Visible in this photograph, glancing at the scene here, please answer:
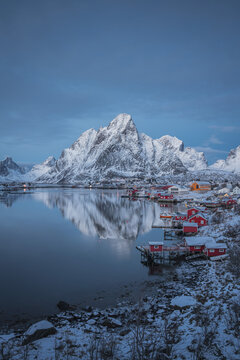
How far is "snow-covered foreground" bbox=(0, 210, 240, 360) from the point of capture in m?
8.88

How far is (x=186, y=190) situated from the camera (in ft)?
360

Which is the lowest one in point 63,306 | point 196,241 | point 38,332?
point 63,306

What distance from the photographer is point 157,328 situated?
1153 cm

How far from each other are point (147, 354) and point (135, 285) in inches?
381

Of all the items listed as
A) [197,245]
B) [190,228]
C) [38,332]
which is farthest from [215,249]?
[38,332]

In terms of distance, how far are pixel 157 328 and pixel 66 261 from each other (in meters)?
14.4

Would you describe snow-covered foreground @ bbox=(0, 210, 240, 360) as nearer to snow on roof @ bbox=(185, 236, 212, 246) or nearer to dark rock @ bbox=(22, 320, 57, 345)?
dark rock @ bbox=(22, 320, 57, 345)

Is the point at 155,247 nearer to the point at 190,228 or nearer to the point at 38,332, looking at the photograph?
the point at 190,228

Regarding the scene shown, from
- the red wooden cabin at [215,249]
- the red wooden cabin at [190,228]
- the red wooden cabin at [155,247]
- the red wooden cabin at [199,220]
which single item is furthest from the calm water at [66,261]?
the red wooden cabin at [215,249]

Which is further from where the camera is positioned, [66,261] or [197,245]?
[197,245]

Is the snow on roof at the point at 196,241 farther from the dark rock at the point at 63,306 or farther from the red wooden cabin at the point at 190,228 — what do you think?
the dark rock at the point at 63,306

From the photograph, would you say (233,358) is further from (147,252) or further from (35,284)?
(147,252)

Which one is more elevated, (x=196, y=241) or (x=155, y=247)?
(x=196, y=241)

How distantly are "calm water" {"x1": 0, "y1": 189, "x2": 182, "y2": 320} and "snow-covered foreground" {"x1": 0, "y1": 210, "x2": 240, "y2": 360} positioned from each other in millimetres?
2539
